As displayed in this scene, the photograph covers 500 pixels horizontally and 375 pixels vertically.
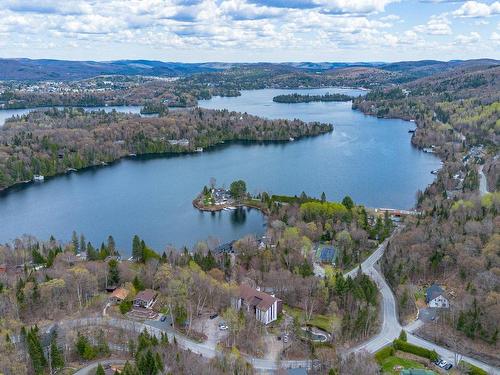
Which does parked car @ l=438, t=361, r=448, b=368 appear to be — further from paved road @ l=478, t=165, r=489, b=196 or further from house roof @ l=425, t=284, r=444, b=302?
paved road @ l=478, t=165, r=489, b=196

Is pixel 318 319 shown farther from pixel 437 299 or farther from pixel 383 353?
pixel 437 299

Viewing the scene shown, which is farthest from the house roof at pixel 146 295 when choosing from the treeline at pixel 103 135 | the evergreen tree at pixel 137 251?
the treeline at pixel 103 135

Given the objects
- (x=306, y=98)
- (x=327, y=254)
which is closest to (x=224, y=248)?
(x=327, y=254)

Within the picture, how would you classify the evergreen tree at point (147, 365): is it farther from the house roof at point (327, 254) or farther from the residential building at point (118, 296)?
the house roof at point (327, 254)

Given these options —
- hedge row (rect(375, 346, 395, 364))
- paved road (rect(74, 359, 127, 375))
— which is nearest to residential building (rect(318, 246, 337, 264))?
hedge row (rect(375, 346, 395, 364))

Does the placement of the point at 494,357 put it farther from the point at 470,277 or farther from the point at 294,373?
the point at 294,373

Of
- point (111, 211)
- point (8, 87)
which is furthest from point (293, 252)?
point (8, 87)
